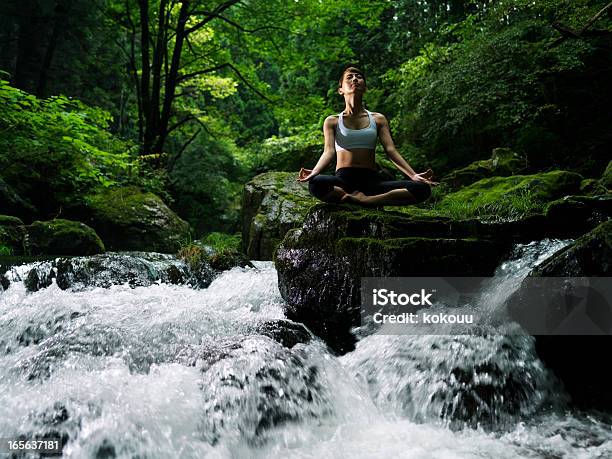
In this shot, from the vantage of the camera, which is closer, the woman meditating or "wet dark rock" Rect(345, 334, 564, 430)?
"wet dark rock" Rect(345, 334, 564, 430)

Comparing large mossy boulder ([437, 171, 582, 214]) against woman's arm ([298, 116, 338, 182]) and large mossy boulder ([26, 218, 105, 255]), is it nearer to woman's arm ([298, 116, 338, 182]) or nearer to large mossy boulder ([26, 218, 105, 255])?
woman's arm ([298, 116, 338, 182])

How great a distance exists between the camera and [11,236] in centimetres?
703

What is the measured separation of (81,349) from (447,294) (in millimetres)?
2751

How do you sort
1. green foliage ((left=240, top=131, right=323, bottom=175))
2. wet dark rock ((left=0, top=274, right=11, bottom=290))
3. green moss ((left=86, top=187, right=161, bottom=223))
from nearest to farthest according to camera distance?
wet dark rock ((left=0, top=274, right=11, bottom=290)), green moss ((left=86, top=187, right=161, bottom=223)), green foliage ((left=240, top=131, right=323, bottom=175))

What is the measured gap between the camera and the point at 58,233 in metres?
7.32

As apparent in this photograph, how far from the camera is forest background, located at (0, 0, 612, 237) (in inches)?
309

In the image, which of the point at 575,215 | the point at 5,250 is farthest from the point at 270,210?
the point at 575,215

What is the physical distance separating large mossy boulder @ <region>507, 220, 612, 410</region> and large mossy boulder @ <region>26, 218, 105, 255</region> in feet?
23.2

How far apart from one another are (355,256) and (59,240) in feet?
19.8

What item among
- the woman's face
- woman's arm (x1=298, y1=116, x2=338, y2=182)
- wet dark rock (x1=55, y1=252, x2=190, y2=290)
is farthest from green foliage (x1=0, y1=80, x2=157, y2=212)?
the woman's face

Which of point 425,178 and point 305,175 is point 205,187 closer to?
point 305,175

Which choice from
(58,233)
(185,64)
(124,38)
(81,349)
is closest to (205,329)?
(81,349)

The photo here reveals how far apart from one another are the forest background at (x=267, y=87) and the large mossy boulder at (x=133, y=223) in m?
0.49

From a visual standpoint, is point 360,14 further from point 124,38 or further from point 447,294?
point 447,294
